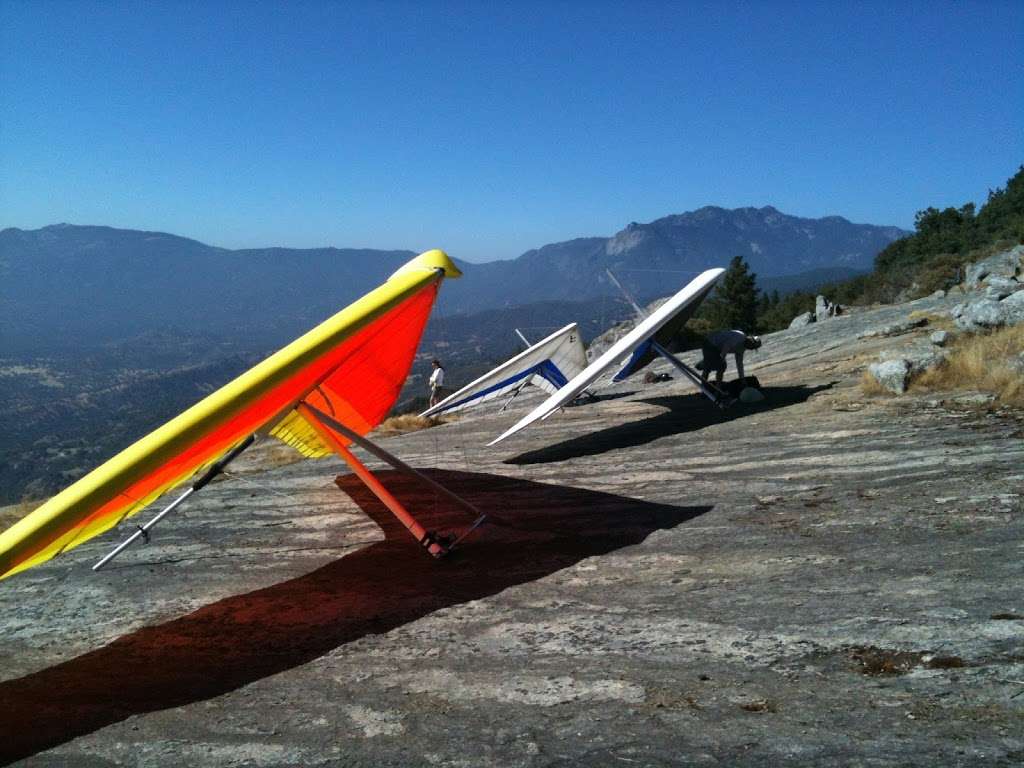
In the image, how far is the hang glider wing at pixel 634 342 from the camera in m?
10.9

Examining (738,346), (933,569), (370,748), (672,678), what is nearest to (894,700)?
(672,678)

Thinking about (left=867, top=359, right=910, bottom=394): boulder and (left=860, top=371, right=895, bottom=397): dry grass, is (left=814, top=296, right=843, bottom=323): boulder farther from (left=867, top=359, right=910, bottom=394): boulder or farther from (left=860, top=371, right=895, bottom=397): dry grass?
(left=867, top=359, right=910, bottom=394): boulder

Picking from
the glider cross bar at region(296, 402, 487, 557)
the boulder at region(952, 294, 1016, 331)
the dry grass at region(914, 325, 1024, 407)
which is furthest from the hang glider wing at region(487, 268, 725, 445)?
the boulder at region(952, 294, 1016, 331)

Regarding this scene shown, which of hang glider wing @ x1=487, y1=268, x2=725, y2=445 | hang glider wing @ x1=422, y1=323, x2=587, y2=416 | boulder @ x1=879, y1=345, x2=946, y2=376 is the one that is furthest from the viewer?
hang glider wing @ x1=422, y1=323, x2=587, y2=416

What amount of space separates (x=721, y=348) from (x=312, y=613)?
Result: 1053 centimetres

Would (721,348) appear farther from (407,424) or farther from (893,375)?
(407,424)

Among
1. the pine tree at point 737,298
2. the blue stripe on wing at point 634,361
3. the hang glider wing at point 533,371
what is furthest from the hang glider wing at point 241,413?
the pine tree at point 737,298

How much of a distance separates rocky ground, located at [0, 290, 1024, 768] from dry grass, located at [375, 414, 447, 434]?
824cm

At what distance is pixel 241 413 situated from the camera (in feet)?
16.1

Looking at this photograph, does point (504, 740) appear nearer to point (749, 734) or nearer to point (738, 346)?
point (749, 734)

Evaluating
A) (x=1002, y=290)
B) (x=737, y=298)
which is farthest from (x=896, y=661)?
(x=737, y=298)

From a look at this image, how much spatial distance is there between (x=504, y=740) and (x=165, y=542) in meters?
6.53

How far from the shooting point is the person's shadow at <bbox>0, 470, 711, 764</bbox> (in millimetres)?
4773

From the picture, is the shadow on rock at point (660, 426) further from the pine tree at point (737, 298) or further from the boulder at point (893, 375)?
the pine tree at point (737, 298)
